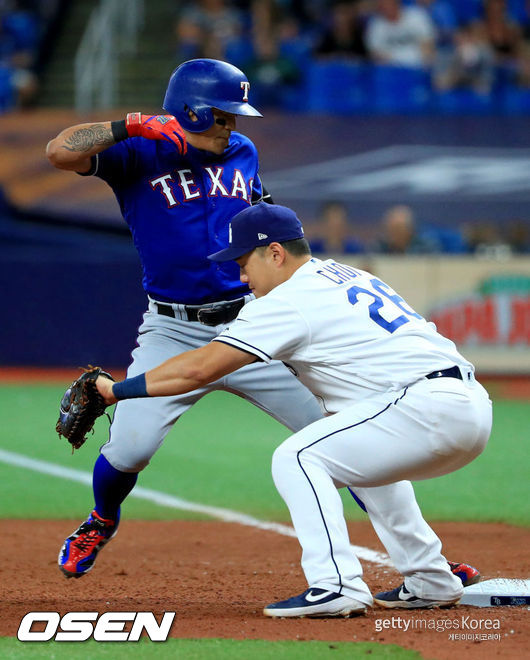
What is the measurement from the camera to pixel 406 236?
1260 cm

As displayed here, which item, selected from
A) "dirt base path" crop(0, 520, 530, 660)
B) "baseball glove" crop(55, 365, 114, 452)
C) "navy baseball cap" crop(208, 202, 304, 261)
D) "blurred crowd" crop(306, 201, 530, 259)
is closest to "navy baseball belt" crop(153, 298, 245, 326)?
"baseball glove" crop(55, 365, 114, 452)

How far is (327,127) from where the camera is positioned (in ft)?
46.5

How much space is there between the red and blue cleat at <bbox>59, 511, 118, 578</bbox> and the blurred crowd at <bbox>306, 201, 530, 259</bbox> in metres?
8.38

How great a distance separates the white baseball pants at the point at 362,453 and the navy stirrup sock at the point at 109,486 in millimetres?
938

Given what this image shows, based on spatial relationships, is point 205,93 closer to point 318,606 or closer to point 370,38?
point 318,606

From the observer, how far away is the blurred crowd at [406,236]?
12766 mm

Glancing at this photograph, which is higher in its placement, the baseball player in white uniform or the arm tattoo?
the arm tattoo

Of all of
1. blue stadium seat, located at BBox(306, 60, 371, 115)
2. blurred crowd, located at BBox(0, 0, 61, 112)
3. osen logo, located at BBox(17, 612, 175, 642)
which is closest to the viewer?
osen logo, located at BBox(17, 612, 175, 642)

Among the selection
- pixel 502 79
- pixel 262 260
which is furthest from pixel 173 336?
pixel 502 79

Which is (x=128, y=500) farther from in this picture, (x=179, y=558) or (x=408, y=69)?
(x=408, y=69)

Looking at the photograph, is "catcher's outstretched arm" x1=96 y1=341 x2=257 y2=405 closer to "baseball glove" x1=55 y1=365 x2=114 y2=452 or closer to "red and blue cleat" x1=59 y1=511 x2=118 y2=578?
"baseball glove" x1=55 y1=365 x2=114 y2=452

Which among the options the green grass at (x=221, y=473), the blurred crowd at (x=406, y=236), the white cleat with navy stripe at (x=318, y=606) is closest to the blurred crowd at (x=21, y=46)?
the blurred crowd at (x=406, y=236)

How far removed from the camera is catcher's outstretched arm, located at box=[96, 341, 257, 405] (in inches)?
153

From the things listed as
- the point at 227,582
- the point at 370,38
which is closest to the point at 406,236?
the point at 370,38
